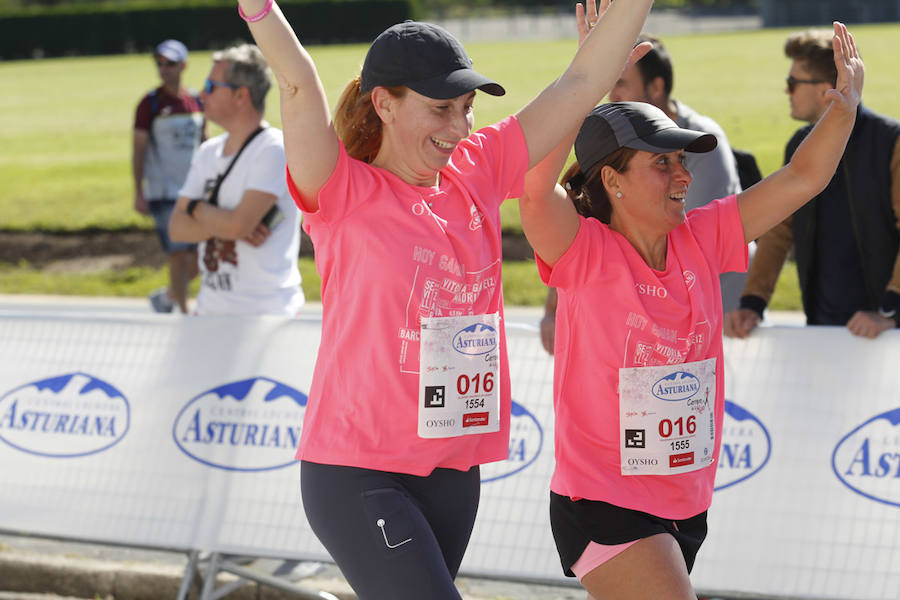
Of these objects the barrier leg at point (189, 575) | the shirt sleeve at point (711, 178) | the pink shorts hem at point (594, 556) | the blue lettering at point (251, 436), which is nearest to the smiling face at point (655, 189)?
the pink shorts hem at point (594, 556)

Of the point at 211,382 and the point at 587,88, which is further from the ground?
the point at 587,88

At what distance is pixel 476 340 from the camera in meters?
2.79

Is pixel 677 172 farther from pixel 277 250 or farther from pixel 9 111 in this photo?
pixel 9 111

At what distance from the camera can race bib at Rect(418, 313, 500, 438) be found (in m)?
2.71

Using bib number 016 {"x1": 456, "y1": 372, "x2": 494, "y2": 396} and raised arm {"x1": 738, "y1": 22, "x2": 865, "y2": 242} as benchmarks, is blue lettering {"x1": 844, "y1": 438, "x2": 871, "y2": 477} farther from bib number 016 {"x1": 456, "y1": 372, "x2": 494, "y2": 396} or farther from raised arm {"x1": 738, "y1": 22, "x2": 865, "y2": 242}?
bib number 016 {"x1": 456, "y1": 372, "x2": 494, "y2": 396}

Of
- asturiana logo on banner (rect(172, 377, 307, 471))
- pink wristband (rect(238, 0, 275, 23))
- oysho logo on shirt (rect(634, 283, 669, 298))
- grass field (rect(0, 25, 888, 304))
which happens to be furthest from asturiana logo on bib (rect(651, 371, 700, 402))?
asturiana logo on banner (rect(172, 377, 307, 471))

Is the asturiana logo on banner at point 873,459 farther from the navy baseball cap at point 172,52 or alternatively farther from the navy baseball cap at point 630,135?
the navy baseball cap at point 172,52

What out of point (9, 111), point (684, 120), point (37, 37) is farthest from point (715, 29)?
point (684, 120)

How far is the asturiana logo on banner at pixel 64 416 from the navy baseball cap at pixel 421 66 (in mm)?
2654

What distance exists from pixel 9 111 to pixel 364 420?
103 ft

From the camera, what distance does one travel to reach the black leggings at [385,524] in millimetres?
2629

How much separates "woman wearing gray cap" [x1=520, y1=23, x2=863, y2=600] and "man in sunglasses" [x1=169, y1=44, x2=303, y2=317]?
2353 millimetres

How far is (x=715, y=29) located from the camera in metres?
64.5

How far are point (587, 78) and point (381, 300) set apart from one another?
772 mm
